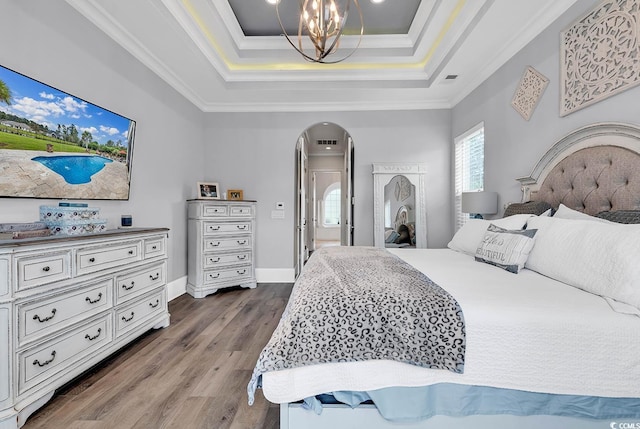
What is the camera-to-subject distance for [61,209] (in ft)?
6.42

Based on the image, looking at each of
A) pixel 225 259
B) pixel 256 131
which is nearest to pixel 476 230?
pixel 225 259

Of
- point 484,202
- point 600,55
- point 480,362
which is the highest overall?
point 600,55

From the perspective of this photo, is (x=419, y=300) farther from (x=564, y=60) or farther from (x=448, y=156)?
(x=448, y=156)

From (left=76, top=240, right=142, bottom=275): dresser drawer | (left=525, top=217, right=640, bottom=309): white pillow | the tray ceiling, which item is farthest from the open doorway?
(left=525, top=217, right=640, bottom=309): white pillow

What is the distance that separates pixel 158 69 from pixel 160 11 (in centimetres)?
97

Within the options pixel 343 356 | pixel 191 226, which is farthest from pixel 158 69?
pixel 343 356

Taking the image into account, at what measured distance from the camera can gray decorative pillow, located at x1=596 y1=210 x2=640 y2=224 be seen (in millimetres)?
1613

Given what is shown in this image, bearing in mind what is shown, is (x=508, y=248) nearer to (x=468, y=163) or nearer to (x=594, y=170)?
(x=594, y=170)

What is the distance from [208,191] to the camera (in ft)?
13.8

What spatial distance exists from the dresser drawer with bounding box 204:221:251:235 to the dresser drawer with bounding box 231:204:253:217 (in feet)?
0.38

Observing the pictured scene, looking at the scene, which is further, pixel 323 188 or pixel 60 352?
pixel 323 188

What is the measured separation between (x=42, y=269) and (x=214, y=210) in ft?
7.53

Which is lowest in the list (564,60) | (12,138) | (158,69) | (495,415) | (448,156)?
(495,415)

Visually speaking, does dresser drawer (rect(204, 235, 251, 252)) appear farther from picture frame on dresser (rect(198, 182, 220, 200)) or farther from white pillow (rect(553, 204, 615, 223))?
white pillow (rect(553, 204, 615, 223))
